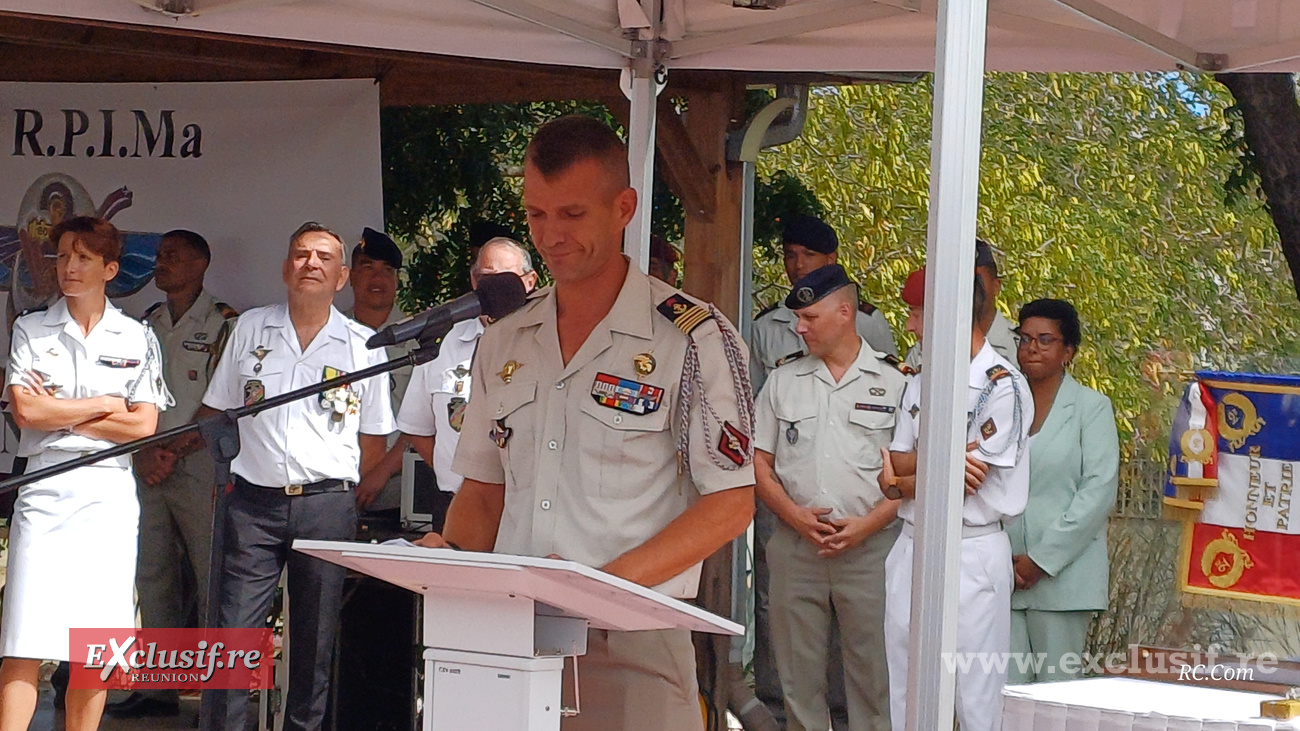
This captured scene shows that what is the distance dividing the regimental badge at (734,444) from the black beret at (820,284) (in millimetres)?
2979

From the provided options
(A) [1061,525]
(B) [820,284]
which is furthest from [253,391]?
(A) [1061,525]

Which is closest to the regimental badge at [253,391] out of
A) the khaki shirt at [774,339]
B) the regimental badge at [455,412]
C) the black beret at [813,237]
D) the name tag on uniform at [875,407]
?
the regimental badge at [455,412]

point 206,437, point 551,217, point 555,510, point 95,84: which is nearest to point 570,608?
point 555,510

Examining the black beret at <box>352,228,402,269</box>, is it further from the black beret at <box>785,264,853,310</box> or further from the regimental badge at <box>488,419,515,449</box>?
the regimental badge at <box>488,419,515,449</box>

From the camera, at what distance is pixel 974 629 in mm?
4539

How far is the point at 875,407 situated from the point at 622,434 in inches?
120

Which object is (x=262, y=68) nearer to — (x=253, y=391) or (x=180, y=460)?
(x=180, y=460)

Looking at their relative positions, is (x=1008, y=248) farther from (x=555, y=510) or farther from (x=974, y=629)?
(x=555, y=510)

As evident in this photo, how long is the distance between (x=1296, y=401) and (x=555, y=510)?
283 centimetres

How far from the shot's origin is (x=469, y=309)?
2807 millimetres

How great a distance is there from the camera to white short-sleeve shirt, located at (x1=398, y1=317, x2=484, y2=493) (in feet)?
16.5

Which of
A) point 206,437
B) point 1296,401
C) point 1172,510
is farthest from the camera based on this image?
point 1172,510

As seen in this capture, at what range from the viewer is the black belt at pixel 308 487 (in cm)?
488

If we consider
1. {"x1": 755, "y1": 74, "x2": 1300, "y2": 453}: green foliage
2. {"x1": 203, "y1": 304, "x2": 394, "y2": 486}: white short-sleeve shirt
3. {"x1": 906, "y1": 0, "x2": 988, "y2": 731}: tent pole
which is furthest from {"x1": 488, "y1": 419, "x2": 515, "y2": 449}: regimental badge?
{"x1": 755, "y1": 74, "x2": 1300, "y2": 453}: green foliage
